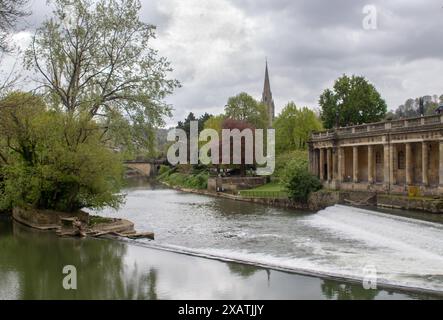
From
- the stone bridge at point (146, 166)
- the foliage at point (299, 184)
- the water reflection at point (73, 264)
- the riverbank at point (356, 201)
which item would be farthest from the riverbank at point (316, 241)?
the stone bridge at point (146, 166)

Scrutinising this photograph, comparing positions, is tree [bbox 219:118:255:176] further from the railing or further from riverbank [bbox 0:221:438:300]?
riverbank [bbox 0:221:438:300]

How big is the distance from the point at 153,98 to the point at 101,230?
9.62 meters

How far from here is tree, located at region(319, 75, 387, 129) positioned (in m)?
64.0

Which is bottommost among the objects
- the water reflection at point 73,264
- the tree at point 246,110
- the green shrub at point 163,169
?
the water reflection at point 73,264

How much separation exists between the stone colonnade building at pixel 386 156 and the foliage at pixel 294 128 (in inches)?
796

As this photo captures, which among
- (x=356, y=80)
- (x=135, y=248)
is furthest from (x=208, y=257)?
(x=356, y=80)

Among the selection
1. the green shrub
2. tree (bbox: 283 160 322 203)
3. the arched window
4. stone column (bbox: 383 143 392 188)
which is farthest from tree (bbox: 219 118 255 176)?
the green shrub

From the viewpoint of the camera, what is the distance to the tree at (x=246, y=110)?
86875mm

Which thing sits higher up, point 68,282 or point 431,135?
point 431,135

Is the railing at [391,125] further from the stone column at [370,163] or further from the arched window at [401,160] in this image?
Answer: the arched window at [401,160]

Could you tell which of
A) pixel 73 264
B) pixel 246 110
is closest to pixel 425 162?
pixel 73 264
